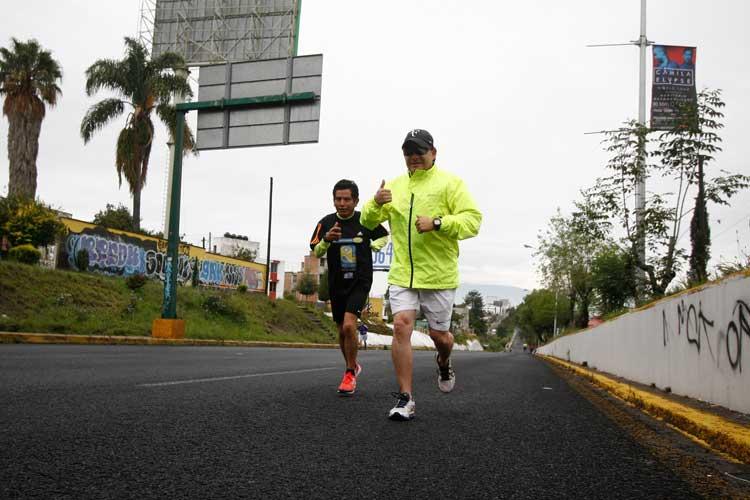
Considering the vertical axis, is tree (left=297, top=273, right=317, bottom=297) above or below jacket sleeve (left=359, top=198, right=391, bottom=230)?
above

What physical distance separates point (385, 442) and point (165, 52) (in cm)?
3350

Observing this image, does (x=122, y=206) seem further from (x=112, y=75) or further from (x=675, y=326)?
(x=675, y=326)

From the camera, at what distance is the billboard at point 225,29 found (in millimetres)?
32375

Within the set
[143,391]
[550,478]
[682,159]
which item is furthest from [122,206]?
[550,478]

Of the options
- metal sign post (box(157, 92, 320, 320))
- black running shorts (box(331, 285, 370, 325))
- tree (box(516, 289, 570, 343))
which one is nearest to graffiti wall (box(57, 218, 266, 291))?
metal sign post (box(157, 92, 320, 320))

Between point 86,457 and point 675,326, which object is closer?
point 86,457

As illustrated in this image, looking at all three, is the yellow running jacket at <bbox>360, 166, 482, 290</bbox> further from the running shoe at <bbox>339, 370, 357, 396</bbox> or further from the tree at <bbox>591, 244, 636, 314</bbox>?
the tree at <bbox>591, 244, 636, 314</bbox>

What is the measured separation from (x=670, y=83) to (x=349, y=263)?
16.6m

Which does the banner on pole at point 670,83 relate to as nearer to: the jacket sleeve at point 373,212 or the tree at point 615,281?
the tree at point 615,281

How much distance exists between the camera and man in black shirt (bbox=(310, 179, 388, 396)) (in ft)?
19.1

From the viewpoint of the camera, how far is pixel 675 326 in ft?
23.7

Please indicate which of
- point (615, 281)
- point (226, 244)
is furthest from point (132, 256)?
point (226, 244)

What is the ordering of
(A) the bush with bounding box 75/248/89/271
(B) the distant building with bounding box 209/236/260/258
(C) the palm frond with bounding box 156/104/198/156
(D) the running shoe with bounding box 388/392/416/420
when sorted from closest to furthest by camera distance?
(D) the running shoe with bounding box 388/392/416/420 < (A) the bush with bounding box 75/248/89/271 < (C) the palm frond with bounding box 156/104/198/156 < (B) the distant building with bounding box 209/236/260/258

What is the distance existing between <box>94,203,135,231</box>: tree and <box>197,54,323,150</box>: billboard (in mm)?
20377
